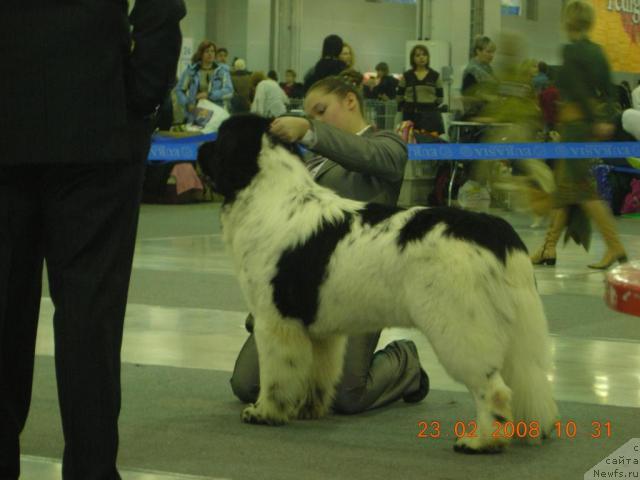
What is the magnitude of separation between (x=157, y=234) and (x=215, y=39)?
46.9 feet

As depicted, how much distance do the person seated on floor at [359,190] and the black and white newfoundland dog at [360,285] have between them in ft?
0.59

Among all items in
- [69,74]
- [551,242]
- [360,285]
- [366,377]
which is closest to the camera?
[69,74]

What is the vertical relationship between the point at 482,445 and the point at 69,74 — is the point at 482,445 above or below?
below

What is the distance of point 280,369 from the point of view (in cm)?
414

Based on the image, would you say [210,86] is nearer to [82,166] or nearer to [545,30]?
[82,166]

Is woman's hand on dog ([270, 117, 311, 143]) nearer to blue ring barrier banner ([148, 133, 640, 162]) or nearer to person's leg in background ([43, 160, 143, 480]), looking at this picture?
person's leg in background ([43, 160, 143, 480])

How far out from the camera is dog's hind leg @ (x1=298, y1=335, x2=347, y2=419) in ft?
14.1

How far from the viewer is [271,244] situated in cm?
412

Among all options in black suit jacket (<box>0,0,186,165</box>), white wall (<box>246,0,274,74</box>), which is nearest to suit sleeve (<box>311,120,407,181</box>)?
black suit jacket (<box>0,0,186,165</box>)

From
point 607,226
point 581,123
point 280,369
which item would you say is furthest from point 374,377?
point 607,226

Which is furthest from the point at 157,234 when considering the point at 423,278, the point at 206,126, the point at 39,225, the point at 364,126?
the point at 39,225

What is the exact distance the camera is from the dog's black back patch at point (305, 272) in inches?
157

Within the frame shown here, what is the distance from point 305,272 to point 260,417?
2.02ft

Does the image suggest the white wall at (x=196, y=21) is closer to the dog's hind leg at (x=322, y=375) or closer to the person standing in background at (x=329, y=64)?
the person standing in background at (x=329, y=64)
